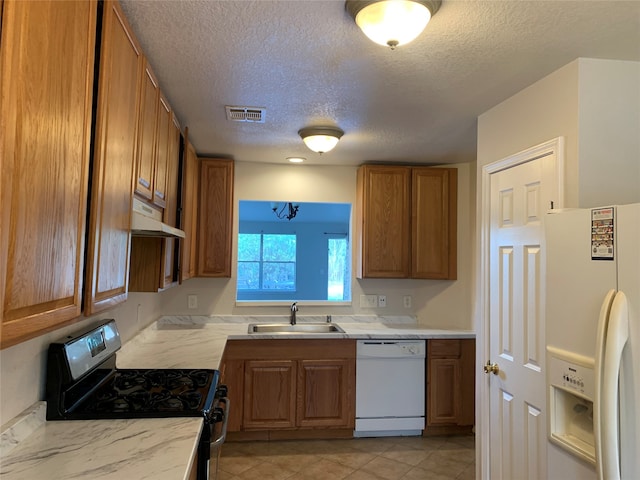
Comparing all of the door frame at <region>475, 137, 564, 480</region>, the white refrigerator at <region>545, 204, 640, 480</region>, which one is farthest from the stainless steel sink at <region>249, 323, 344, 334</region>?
the white refrigerator at <region>545, 204, 640, 480</region>

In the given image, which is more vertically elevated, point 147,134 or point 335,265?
point 147,134

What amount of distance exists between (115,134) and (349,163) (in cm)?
277

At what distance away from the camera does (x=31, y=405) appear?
147 cm

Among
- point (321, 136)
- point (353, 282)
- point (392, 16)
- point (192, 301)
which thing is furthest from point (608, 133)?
point (192, 301)

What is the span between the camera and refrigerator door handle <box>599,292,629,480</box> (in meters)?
1.12

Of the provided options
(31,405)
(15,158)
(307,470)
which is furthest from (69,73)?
(307,470)

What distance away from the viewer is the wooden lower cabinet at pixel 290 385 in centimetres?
333

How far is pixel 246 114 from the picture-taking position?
254 cm

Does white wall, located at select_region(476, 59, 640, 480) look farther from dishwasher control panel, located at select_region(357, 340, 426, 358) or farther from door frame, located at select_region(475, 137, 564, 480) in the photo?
dishwasher control panel, located at select_region(357, 340, 426, 358)

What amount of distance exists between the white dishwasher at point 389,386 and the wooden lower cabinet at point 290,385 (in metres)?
0.09

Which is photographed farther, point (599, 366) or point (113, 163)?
point (113, 163)

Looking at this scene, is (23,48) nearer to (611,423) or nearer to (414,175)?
(611,423)

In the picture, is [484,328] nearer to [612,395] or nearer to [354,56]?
[612,395]

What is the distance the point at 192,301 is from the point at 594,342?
3.22m
